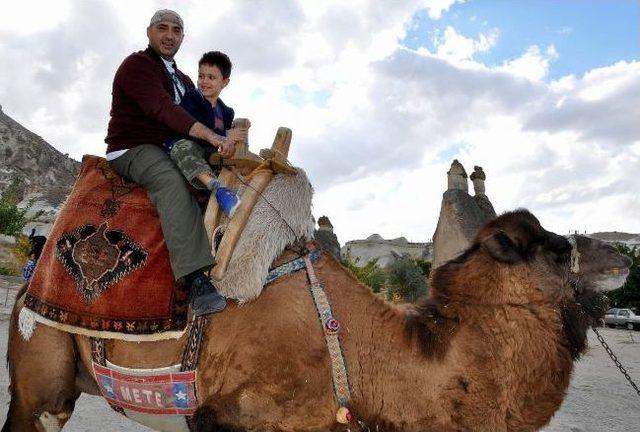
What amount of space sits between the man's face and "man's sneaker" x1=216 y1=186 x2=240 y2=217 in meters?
1.22

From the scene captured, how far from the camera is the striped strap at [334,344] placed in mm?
2615

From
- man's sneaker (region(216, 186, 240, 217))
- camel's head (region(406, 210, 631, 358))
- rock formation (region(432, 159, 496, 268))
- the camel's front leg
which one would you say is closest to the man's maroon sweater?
man's sneaker (region(216, 186, 240, 217))

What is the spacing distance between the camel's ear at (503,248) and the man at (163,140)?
57.6 inches

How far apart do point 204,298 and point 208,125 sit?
4.43 ft

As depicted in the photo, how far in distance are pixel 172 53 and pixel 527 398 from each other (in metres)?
3.02

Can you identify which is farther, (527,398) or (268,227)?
(268,227)

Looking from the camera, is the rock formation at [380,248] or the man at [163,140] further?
the rock formation at [380,248]

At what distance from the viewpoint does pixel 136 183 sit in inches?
131

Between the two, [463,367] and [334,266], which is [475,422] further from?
[334,266]

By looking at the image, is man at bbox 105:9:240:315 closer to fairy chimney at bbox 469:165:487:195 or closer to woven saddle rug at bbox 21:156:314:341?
woven saddle rug at bbox 21:156:314:341

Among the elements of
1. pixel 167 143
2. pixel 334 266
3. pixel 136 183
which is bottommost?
pixel 334 266

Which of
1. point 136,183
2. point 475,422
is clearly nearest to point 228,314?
point 136,183

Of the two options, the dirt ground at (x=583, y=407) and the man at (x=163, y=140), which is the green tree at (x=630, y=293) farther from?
the man at (x=163, y=140)

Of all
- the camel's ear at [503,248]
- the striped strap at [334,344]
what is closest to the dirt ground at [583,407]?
the camel's ear at [503,248]
